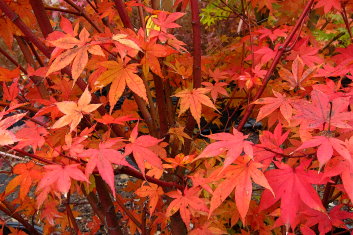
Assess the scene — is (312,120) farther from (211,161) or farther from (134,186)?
(134,186)

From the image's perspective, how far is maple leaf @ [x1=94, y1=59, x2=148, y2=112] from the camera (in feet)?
3.15

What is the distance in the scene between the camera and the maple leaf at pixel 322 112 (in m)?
0.75

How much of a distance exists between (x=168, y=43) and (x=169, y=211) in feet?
1.96

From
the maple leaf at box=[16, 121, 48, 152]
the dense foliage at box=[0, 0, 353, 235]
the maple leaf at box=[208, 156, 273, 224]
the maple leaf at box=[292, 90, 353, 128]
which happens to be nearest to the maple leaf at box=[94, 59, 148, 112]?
the dense foliage at box=[0, 0, 353, 235]

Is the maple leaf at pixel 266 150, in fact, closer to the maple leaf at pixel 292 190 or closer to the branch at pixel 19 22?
the maple leaf at pixel 292 190

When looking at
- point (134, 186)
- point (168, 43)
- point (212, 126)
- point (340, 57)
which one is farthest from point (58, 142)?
point (212, 126)

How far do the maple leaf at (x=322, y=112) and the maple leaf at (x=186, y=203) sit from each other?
0.43 m

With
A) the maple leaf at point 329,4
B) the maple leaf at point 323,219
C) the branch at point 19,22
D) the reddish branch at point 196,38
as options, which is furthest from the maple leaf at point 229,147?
the maple leaf at point 329,4

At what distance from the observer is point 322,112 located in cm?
77

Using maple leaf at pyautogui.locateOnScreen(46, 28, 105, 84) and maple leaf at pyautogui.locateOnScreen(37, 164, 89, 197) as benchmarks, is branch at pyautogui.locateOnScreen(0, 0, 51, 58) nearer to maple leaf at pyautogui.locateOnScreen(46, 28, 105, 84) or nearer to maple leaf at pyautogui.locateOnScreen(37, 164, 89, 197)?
maple leaf at pyautogui.locateOnScreen(46, 28, 105, 84)

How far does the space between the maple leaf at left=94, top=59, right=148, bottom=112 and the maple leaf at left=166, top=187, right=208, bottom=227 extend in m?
0.36

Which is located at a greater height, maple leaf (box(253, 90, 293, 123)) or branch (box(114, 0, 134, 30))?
branch (box(114, 0, 134, 30))

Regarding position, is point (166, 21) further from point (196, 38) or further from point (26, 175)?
point (26, 175)

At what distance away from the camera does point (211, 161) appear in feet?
4.76
